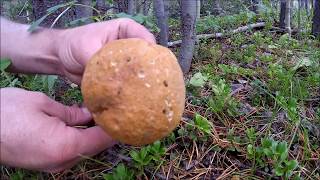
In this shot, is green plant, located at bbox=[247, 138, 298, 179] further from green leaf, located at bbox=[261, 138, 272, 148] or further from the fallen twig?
the fallen twig

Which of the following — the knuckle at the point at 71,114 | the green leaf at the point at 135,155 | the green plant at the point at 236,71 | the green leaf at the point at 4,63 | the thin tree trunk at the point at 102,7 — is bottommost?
the green leaf at the point at 135,155

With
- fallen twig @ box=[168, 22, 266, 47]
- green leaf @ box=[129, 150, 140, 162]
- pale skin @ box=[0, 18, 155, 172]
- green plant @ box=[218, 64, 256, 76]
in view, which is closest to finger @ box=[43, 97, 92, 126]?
pale skin @ box=[0, 18, 155, 172]

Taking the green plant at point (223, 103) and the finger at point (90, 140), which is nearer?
the finger at point (90, 140)

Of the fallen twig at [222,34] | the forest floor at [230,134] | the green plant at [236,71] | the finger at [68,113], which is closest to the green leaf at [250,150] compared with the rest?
the forest floor at [230,134]

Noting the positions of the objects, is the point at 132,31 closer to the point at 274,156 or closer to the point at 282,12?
the point at 274,156

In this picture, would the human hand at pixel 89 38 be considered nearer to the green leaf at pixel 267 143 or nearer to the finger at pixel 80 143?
the finger at pixel 80 143

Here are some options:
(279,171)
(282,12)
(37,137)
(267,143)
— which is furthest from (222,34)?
(37,137)
